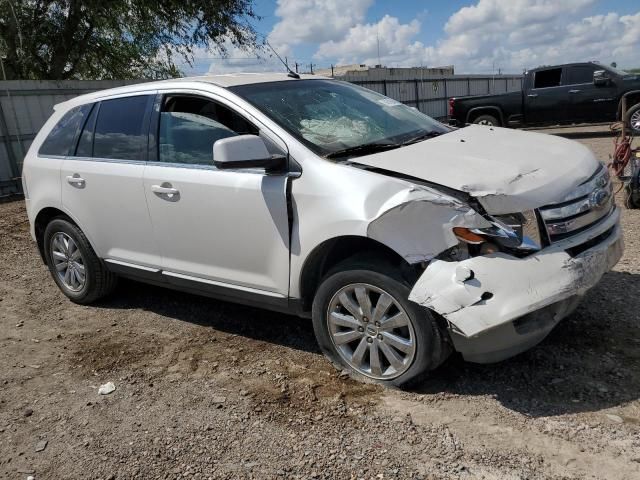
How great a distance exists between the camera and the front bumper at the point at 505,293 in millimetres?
2652

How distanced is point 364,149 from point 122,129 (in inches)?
78.4

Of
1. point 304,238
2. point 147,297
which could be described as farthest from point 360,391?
point 147,297

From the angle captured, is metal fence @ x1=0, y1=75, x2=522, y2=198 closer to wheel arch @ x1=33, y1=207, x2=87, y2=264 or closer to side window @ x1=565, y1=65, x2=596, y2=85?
wheel arch @ x1=33, y1=207, x2=87, y2=264

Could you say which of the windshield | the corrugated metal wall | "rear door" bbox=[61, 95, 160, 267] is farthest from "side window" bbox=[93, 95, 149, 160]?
the corrugated metal wall

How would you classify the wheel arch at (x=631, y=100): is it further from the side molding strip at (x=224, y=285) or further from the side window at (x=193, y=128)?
the side molding strip at (x=224, y=285)

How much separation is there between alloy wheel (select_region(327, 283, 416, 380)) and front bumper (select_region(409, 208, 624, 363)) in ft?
0.88

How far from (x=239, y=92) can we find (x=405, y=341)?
1903 millimetres

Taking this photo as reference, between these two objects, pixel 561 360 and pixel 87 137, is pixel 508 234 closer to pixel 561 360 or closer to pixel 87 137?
pixel 561 360

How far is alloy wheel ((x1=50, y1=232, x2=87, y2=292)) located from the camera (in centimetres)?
485

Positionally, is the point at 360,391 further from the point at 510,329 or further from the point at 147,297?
the point at 147,297

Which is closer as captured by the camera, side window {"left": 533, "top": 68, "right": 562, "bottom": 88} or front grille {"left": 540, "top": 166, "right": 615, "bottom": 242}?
front grille {"left": 540, "top": 166, "right": 615, "bottom": 242}

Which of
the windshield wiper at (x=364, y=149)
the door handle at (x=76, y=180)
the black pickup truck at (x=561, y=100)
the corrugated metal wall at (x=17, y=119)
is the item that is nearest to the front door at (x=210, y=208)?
the windshield wiper at (x=364, y=149)

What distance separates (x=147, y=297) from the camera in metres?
5.18

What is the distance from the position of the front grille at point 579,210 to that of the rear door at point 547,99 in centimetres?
1271
